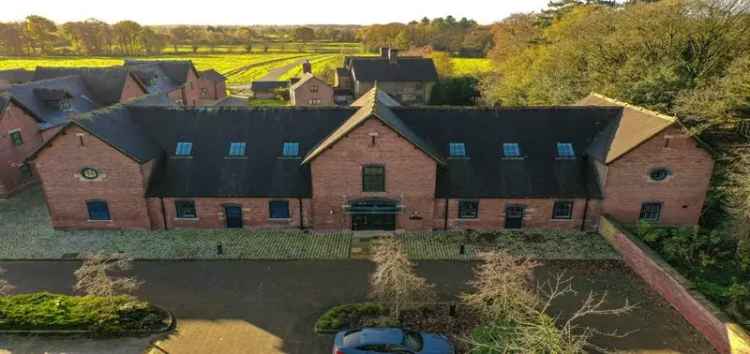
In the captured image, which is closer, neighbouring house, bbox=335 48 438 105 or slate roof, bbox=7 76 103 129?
slate roof, bbox=7 76 103 129

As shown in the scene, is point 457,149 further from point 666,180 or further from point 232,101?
point 232,101

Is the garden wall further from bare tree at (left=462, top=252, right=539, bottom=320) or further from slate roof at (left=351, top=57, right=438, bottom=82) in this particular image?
slate roof at (left=351, top=57, right=438, bottom=82)

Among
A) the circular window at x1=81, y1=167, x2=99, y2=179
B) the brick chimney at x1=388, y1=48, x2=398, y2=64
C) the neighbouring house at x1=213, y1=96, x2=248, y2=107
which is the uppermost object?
A: the brick chimney at x1=388, y1=48, x2=398, y2=64

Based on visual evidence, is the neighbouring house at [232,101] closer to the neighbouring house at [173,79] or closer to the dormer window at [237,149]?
the neighbouring house at [173,79]

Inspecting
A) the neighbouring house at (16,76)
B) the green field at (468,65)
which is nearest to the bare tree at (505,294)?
the neighbouring house at (16,76)

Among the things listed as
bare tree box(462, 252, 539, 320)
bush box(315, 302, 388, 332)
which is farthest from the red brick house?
bare tree box(462, 252, 539, 320)

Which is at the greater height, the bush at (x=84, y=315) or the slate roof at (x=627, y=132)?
the slate roof at (x=627, y=132)

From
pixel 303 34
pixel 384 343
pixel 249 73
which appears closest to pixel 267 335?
pixel 384 343

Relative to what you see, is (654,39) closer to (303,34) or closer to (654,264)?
(654,264)

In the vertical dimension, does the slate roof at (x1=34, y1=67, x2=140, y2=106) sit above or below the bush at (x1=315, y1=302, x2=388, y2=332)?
above
